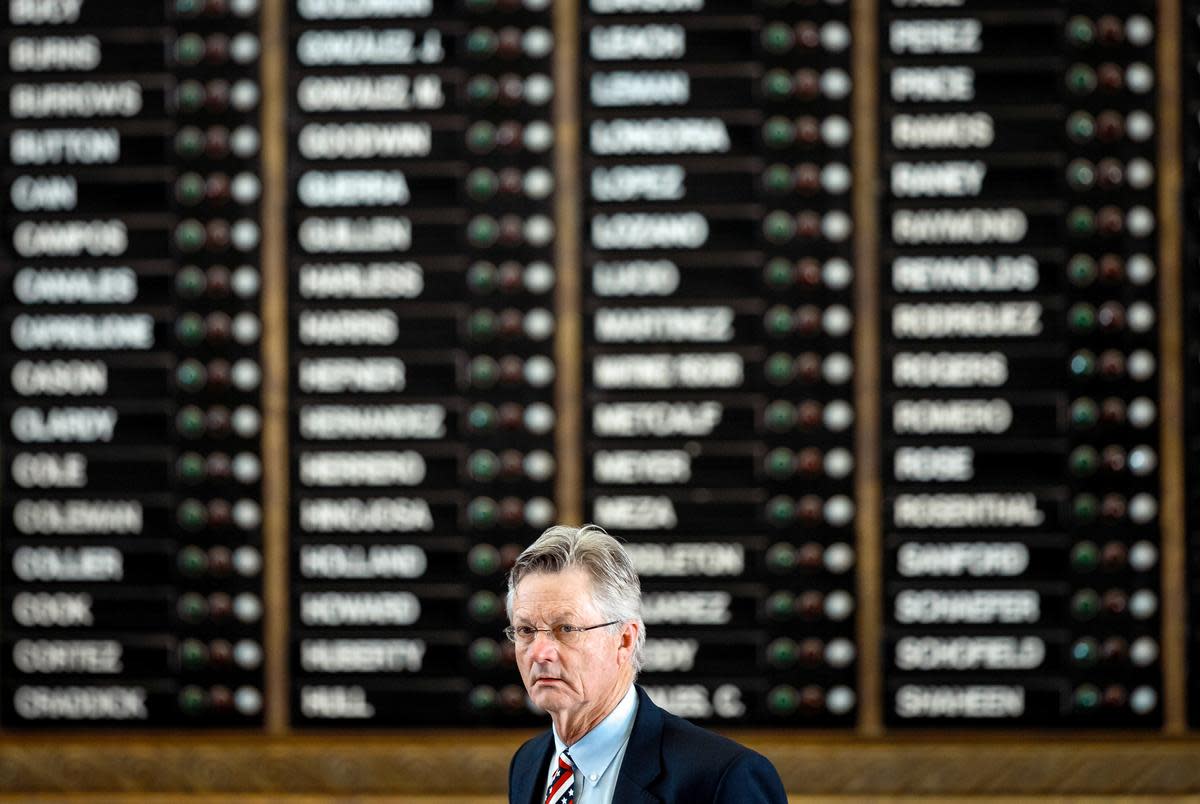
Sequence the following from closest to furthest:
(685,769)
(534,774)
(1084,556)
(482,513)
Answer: (685,769) < (534,774) < (1084,556) < (482,513)

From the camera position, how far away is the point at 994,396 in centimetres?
346

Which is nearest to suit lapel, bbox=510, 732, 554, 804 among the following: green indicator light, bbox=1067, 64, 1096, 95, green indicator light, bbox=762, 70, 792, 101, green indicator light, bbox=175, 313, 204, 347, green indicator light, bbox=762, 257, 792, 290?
green indicator light, bbox=762, 257, 792, 290

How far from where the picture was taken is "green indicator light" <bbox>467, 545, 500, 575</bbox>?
3535 millimetres

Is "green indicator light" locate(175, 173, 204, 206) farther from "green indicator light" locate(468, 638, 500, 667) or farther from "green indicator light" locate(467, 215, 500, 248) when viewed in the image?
"green indicator light" locate(468, 638, 500, 667)

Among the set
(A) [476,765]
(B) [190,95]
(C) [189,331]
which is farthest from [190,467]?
(A) [476,765]

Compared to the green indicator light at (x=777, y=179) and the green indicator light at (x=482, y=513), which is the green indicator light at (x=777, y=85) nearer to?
the green indicator light at (x=777, y=179)

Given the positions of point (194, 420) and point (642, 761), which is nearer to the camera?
point (642, 761)

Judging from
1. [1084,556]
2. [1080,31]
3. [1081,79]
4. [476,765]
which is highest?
[1080,31]

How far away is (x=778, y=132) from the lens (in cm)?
351

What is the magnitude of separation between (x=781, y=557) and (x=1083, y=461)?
88 cm

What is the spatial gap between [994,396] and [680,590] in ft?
3.40

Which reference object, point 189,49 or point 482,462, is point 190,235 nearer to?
point 189,49

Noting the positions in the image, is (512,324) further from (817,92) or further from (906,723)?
(906,723)

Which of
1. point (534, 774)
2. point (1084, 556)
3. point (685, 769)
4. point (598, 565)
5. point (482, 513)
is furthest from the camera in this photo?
point (482, 513)
